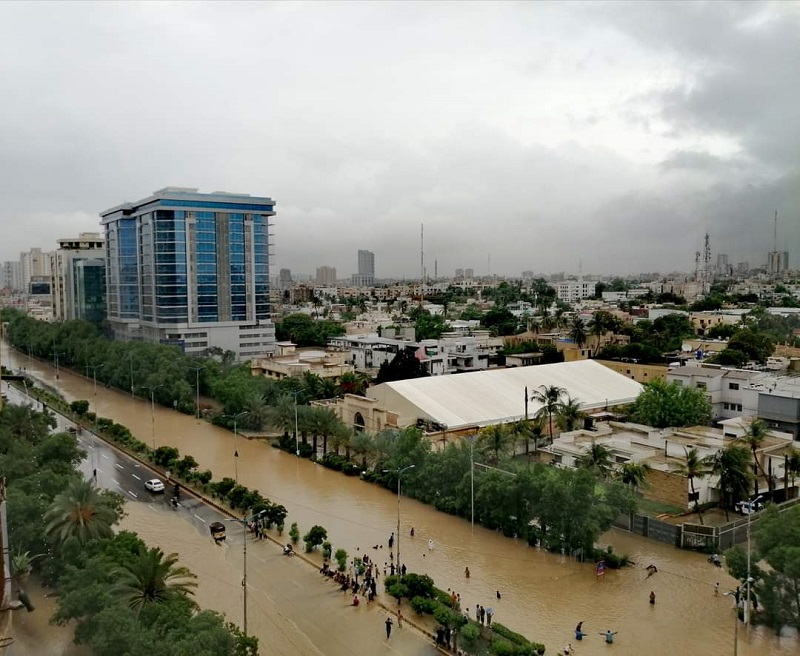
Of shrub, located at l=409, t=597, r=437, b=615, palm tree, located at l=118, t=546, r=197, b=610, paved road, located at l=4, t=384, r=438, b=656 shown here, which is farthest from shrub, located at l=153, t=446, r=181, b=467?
shrub, located at l=409, t=597, r=437, b=615

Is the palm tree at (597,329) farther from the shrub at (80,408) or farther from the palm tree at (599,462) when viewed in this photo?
the shrub at (80,408)

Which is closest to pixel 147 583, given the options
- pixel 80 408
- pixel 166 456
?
pixel 166 456

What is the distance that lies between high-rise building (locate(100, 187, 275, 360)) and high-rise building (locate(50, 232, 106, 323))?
60.5ft

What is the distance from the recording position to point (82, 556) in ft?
53.3

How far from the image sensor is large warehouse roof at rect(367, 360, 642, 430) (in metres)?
34.5

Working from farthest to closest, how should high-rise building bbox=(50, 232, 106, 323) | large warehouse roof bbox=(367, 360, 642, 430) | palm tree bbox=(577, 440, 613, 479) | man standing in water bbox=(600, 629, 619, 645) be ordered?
high-rise building bbox=(50, 232, 106, 323), large warehouse roof bbox=(367, 360, 642, 430), palm tree bbox=(577, 440, 613, 479), man standing in water bbox=(600, 629, 619, 645)

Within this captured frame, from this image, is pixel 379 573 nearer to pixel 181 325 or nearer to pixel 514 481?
pixel 514 481

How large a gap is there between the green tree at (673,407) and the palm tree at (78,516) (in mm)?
26172

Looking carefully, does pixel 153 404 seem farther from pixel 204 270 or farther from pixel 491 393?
pixel 204 270

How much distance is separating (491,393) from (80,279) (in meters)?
64.4

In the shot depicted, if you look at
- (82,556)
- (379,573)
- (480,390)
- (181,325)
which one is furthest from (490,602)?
(181,325)

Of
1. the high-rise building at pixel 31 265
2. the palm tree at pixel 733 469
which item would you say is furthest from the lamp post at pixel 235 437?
the high-rise building at pixel 31 265

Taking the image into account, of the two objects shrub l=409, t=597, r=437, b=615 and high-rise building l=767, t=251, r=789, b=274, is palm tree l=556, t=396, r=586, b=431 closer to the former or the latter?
shrub l=409, t=597, r=437, b=615

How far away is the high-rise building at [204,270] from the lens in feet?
201
